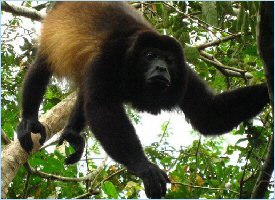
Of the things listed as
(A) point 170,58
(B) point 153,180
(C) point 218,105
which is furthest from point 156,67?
(B) point 153,180

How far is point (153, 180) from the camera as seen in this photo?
3652mm

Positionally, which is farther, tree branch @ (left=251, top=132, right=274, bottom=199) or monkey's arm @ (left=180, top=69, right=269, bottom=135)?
monkey's arm @ (left=180, top=69, right=269, bottom=135)

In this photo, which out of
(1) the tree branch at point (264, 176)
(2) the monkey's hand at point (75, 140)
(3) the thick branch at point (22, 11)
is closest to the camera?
(1) the tree branch at point (264, 176)

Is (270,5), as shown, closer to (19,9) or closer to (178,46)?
(178,46)

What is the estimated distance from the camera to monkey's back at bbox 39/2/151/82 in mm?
5012

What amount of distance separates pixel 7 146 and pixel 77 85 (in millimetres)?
1108

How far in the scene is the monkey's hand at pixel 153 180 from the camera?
143 inches

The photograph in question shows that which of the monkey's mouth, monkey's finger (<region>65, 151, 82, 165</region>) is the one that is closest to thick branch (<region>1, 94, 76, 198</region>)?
monkey's finger (<region>65, 151, 82, 165</region>)

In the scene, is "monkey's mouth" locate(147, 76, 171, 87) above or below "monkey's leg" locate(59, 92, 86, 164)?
above

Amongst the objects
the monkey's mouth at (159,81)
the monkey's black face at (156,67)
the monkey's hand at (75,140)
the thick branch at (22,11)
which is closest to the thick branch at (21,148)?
Answer: the monkey's hand at (75,140)

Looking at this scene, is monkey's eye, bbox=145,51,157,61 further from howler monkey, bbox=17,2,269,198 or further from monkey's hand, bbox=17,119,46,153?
monkey's hand, bbox=17,119,46,153

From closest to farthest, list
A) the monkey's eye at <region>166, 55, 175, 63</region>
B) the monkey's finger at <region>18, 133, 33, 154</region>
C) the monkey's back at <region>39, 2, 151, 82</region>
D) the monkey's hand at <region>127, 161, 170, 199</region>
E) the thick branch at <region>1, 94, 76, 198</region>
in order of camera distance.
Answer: the monkey's hand at <region>127, 161, 170, 199</region>, the thick branch at <region>1, 94, 76, 198</region>, the monkey's finger at <region>18, 133, 33, 154</region>, the monkey's eye at <region>166, 55, 175, 63</region>, the monkey's back at <region>39, 2, 151, 82</region>

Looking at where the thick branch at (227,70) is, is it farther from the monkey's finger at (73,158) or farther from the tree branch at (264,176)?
the tree branch at (264,176)

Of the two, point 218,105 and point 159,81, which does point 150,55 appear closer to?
point 159,81
